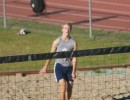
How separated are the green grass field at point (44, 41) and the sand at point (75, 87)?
1.11 m

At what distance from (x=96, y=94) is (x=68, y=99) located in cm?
169

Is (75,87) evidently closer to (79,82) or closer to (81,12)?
(79,82)

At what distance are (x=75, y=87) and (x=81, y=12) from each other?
8219 millimetres

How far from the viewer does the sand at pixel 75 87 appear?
1455 cm

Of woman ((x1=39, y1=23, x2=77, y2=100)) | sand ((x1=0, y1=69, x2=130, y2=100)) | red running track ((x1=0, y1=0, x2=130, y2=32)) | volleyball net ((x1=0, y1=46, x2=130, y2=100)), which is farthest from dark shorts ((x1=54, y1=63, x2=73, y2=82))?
red running track ((x1=0, y1=0, x2=130, y2=32))

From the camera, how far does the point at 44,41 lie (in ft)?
65.6

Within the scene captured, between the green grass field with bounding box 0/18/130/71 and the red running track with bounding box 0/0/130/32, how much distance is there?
2.08 ft

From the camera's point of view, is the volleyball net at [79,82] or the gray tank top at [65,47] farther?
the volleyball net at [79,82]

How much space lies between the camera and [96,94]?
48.1 ft

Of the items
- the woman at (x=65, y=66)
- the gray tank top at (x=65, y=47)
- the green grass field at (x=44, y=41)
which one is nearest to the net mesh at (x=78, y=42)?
the green grass field at (x=44, y=41)

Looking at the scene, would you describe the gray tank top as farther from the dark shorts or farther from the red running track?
the red running track

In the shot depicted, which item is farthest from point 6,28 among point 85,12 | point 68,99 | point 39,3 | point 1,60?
point 1,60

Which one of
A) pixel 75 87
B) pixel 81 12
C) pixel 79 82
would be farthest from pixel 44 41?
pixel 75 87

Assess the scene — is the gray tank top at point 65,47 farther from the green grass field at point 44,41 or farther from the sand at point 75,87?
the green grass field at point 44,41
